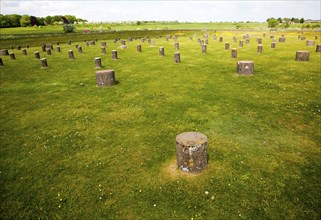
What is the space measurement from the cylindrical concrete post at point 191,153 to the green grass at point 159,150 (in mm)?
205

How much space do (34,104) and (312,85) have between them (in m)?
14.9

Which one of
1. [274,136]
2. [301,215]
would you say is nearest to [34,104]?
[274,136]

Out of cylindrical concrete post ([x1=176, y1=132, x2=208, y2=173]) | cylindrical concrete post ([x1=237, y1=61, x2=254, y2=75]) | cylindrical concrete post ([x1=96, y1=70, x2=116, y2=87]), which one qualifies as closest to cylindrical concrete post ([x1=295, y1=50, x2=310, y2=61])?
cylindrical concrete post ([x1=237, y1=61, x2=254, y2=75])

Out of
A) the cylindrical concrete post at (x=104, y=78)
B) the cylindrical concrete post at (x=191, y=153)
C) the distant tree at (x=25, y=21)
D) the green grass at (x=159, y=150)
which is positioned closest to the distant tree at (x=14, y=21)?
the distant tree at (x=25, y=21)

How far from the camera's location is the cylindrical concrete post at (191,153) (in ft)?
17.8

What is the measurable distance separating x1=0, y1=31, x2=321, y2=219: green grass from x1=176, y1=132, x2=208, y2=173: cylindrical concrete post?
20 centimetres

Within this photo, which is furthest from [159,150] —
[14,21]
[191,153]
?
[14,21]

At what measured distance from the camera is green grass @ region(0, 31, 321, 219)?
4754 mm

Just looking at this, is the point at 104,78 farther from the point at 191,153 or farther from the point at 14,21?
the point at 14,21

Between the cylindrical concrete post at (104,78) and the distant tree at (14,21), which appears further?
the distant tree at (14,21)

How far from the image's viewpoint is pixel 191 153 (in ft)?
17.9

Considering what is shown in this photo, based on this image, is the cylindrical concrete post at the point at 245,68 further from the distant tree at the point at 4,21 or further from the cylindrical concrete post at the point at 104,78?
the distant tree at the point at 4,21

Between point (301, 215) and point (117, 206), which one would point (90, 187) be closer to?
point (117, 206)

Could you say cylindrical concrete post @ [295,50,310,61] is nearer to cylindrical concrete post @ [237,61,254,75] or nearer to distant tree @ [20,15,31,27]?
cylindrical concrete post @ [237,61,254,75]
